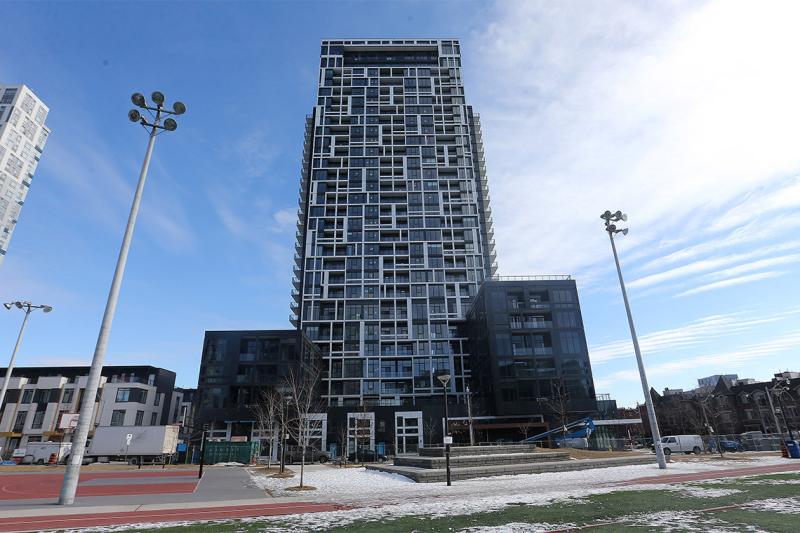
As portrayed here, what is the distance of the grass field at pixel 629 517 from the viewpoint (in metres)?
9.47

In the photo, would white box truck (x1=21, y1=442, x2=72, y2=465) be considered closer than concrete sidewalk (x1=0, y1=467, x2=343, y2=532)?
No

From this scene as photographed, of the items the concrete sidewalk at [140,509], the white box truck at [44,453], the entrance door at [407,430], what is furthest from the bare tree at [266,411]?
the concrete sidewalk at [140,509]

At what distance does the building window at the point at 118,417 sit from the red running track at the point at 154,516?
6920 cm

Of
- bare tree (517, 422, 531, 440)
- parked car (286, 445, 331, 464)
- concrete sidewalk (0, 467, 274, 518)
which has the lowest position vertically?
parked car (286, 445, 331, 464)

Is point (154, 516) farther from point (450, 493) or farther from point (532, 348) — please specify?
point (532, 348)

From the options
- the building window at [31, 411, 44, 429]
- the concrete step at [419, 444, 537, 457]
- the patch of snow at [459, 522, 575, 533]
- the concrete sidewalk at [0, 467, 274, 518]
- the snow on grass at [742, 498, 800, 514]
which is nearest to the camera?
the patch of snow at [459, 522, 575, 533]

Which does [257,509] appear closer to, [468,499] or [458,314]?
[468,499]

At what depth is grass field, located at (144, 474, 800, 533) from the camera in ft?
31.1

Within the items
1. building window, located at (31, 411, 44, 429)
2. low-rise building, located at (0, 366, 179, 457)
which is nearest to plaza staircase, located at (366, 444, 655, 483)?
low-rise building, located at (0, 366, 179, 457)

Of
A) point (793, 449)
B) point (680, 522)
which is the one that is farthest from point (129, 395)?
point (793, 449)

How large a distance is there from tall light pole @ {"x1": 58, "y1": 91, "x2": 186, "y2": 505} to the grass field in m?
7.39

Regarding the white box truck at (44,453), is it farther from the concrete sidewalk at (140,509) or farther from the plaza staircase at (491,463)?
the plaza staircase at (491,463)

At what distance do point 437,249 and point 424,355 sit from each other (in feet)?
79.7

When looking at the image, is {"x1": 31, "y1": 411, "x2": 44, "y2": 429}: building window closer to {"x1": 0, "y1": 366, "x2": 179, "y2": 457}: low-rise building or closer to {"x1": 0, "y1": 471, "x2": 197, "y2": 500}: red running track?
{"x1": 0, "y1": 366, "x2": 179, "y2": 457}: low-rise building
